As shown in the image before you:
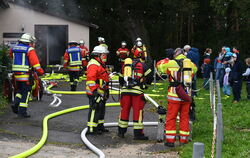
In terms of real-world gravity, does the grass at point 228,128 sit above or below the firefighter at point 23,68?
below

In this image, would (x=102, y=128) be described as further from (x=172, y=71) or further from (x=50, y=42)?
(x=50, y=42)

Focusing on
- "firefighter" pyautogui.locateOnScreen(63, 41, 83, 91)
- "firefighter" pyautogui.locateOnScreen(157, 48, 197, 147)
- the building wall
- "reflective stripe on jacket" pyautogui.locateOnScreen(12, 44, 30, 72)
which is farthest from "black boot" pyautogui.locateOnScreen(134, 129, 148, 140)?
the building wall

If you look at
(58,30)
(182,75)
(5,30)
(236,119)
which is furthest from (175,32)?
(182,75)

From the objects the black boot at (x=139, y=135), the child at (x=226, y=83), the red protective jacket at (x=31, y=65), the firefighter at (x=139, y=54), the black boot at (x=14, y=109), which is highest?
the firefighter at (x=139, y=54)

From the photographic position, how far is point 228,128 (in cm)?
1023

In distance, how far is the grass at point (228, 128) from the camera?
313 inches

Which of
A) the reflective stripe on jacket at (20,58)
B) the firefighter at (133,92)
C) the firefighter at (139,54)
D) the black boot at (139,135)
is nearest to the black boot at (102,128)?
the firefighter at (133,92)

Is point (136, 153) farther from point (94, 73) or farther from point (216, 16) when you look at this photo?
point (216, 16)

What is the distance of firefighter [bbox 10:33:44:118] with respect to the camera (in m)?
11.1

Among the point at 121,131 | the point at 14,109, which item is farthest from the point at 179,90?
the point at 14,109

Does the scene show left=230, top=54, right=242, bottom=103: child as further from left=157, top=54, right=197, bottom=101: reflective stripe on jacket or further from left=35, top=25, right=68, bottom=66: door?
left=35, top=25, right=68, bottom=66: door

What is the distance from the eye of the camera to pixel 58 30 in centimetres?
2812

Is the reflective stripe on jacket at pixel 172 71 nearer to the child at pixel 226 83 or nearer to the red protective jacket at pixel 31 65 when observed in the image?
the red protective jacket at pixel 31 65

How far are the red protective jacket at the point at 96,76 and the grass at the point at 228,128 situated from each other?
2131 millimetres
